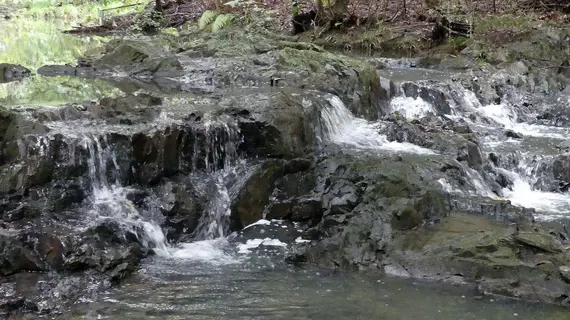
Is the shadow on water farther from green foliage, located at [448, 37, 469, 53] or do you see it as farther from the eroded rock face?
green foliage, located at [448, 37, 469, 53]

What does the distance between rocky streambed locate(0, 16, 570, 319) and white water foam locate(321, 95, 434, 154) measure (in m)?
0.04

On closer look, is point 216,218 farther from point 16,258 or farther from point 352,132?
point 352,132

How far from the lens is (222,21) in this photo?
21.6 metres

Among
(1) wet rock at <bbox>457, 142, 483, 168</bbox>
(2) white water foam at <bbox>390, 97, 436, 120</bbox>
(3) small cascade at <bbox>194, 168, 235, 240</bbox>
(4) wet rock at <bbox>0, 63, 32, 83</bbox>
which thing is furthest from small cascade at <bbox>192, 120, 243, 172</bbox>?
(4) wet rock at <bbox>0, 63, 32, 83</bbox>

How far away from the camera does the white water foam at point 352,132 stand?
9938 mm

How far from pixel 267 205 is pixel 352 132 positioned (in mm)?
3166

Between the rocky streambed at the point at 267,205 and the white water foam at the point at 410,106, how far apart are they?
2.85 feet

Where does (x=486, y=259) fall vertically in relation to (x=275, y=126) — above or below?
below

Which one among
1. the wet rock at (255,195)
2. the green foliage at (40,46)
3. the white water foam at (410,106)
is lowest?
the wet rock at (255,195)

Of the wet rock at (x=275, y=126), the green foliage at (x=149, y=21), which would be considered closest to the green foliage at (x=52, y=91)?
the wet rock at (x=275, y=126)

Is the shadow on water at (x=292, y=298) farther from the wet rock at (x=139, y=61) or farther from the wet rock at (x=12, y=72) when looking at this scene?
the wet rock at (x=12, y=72)

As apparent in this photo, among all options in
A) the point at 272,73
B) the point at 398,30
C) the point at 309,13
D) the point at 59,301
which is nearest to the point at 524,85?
the point at 398,30

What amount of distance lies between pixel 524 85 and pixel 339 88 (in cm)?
509

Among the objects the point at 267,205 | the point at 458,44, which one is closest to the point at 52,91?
the point at 267,205
